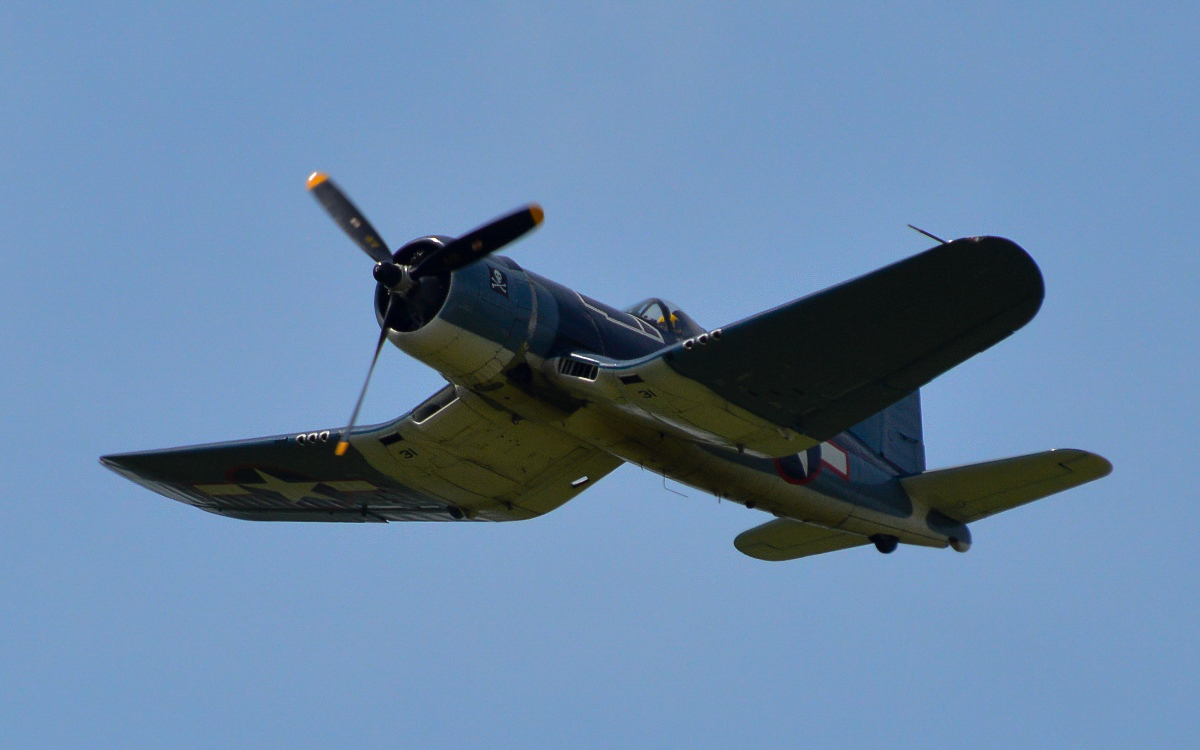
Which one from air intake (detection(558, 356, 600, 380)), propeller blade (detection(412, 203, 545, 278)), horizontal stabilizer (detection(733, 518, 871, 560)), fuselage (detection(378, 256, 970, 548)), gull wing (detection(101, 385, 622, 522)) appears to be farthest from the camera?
horizontal stabilizer (detection(733, 518, 871, 560))

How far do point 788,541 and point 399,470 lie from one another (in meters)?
6.21

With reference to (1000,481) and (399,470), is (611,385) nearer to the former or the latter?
(399,470)

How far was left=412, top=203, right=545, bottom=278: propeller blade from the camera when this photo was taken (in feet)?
50.4

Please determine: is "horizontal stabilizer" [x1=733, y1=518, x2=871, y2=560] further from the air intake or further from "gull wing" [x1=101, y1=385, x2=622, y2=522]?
the air intake

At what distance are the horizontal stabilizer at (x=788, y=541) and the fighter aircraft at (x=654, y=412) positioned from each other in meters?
0.03

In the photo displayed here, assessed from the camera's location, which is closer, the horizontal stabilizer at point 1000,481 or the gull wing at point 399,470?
the gull wing at point 399,470

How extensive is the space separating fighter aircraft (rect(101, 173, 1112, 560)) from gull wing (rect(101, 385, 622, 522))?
0.12ft

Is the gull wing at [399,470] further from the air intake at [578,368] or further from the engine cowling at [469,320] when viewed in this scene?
the air intake at [578,368]

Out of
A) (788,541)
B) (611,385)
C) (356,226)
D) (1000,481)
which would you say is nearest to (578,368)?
(611,385)

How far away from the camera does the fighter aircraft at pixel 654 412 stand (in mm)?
15398

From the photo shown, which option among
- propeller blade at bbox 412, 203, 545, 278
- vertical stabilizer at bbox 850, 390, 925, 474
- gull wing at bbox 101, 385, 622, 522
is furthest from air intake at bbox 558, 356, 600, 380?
vertical stabilizer at bbox 850, 390, 925, 474

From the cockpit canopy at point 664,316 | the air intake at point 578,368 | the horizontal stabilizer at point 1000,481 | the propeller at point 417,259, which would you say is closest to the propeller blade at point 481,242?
the propeller at point 417,259

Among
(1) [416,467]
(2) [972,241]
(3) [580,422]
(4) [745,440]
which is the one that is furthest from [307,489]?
(2) [972,241]

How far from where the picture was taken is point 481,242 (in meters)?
15.5
